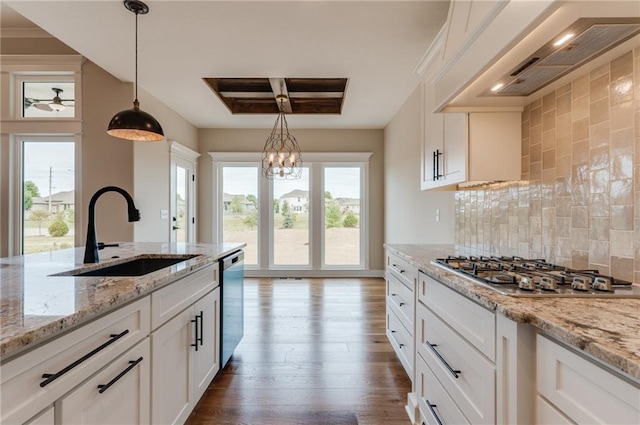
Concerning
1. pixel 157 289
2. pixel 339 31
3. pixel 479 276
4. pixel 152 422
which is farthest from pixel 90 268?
pixel 339 31

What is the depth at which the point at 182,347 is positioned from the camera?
5.33 ft

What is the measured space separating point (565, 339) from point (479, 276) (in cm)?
58

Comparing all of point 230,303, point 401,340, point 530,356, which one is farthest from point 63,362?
point 401,340

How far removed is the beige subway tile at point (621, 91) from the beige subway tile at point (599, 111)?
3 cm

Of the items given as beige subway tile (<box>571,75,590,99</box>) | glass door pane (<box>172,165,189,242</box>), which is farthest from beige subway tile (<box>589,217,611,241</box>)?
glass door pane (<box>172,165,189,242</box>)

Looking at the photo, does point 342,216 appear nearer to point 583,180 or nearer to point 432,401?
point 432,401

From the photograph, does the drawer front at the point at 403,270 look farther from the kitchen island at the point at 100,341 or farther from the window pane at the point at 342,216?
the window pane at the point at 342,216

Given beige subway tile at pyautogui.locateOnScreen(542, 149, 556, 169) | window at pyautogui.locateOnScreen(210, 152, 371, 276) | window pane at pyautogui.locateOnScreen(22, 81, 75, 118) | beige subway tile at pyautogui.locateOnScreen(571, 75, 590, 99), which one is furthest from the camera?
window at pyautogui.locateOnScreen(210, 152, 371, 276)

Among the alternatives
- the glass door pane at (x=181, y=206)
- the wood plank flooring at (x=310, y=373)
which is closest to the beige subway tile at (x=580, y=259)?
the wood plank flooring at (x=310, y=373)

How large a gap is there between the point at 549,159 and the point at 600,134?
1.05 ft

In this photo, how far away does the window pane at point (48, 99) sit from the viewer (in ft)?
12.2

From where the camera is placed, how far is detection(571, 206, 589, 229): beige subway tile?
1.45m

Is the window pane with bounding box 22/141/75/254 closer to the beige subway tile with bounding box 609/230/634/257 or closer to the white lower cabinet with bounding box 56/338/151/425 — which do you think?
the white lower cabinet with bounding box 56/338/151/425

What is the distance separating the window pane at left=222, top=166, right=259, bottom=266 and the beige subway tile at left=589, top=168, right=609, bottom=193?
16.2ft
